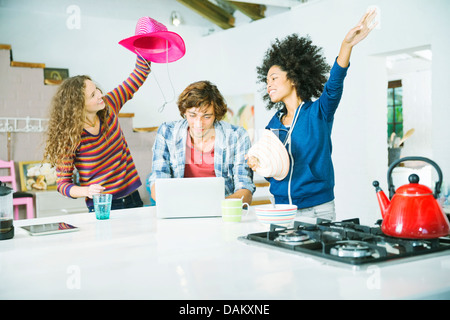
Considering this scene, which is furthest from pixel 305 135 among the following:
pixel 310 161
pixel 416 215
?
pixel 416 215

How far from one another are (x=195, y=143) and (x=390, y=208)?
1.23m

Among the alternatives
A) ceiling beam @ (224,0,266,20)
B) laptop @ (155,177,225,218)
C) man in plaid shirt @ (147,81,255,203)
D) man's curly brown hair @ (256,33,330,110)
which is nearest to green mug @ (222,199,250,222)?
laptop @ (155,177,225,218)

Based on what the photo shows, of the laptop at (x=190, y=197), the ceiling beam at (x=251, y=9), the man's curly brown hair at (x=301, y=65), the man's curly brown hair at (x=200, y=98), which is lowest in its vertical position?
the laptop at (x=190, y=197)

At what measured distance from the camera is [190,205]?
1791mm

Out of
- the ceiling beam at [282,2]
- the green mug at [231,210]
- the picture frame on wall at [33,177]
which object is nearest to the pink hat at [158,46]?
the green mug at [231,210]

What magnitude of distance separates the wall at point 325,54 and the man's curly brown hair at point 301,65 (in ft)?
7.12

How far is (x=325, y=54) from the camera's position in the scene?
496 centimetres

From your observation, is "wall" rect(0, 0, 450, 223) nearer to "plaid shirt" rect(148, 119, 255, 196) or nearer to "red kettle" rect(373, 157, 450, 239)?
"plaid shirt" rect(148, 119, 255, 196)

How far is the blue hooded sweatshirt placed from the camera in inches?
78.8

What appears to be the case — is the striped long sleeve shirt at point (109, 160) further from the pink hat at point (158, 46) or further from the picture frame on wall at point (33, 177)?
the picture frame on wall at point (33, 177)

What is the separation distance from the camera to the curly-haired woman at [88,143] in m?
2.27

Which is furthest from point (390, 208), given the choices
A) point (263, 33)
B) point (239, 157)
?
point (263, 33)

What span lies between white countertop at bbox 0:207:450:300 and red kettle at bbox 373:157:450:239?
0.08 metres

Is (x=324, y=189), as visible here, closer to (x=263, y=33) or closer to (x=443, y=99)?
(x=443, y=99)
